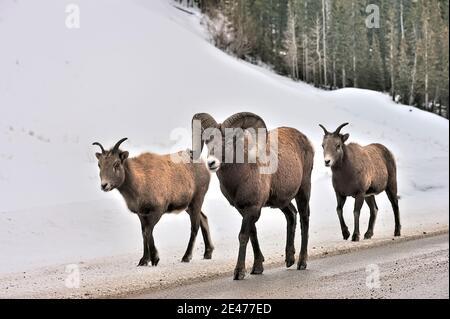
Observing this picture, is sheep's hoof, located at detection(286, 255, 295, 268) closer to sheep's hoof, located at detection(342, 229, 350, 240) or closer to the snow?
the snow

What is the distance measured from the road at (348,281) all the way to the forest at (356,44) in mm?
8126

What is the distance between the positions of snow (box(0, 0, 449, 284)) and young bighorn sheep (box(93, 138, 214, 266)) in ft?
2.10

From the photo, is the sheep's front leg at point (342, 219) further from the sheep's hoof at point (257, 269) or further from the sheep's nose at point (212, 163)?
the sheep's nose at point (212, 163)

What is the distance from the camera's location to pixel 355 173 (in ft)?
45.7

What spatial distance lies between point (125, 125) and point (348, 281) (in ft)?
48.1

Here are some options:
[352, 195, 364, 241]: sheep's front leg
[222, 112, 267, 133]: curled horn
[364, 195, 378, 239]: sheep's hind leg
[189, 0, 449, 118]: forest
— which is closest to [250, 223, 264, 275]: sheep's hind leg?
[222, 112, 267, 133]: curled horn

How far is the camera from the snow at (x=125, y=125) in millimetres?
14047

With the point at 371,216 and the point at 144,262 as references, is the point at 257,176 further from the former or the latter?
the point at 371,216

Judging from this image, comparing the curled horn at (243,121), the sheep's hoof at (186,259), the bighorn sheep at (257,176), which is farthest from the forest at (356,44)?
the curled horn at (243,121)

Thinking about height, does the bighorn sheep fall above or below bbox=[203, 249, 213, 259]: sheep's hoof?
above

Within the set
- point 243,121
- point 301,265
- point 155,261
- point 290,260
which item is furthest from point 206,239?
point 243,121

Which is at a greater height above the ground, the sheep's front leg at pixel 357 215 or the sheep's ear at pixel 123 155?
the sheep's ear at pixel 123 155

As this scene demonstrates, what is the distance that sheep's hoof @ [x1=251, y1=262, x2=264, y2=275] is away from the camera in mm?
9541

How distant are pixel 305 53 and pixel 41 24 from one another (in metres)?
12.3
